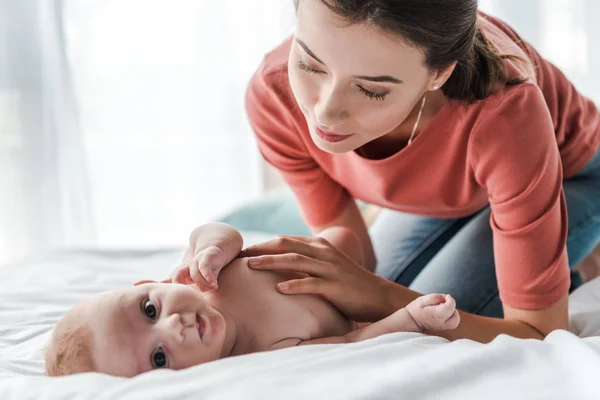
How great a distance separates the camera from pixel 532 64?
158 centimetres

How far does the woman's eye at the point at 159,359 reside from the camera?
1.16 m

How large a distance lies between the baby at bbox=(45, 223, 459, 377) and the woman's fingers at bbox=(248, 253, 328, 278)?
0.07 ft

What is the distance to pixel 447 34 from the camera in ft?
4.08

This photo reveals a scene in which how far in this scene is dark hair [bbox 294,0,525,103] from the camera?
1162mm

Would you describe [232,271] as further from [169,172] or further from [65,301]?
[169,172]

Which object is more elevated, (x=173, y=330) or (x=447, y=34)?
(x=447, y=34)

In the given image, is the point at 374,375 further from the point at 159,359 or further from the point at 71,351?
the point at 71,351

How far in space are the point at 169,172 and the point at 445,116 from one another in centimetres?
190

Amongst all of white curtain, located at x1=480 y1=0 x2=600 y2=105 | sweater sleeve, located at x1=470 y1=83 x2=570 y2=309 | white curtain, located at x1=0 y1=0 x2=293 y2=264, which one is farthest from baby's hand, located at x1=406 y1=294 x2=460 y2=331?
white curtain, located at x1=480 y1=0 x2=600 y2=105

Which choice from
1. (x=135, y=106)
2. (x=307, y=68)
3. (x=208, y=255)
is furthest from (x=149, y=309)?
(x=135, y=106)

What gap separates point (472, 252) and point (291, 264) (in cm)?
61

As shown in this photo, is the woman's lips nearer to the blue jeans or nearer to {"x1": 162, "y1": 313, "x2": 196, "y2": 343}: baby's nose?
{"x1": 162, "y1": 313, "x2": 196, "y2": 343}: baby's nose

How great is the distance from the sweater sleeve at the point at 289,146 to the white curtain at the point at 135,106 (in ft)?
3.73

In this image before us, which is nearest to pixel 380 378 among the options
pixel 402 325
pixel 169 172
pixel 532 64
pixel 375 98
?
pixel 402 325
